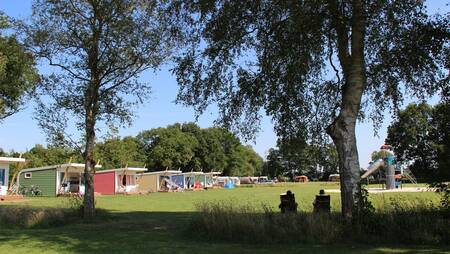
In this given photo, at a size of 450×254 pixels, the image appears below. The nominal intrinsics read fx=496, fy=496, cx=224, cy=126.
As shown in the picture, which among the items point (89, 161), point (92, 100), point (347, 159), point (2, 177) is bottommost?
point (347, 159)

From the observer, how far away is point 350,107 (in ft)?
39.8

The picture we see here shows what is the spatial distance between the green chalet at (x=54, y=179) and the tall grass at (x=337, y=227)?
37708 mm

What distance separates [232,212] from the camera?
13.0 meters

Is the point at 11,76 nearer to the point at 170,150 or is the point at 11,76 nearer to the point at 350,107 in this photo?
the point at 350,107

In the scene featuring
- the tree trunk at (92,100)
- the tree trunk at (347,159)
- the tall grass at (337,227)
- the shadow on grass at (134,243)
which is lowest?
the shadow on grass at (134,243)

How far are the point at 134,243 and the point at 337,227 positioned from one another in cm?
471

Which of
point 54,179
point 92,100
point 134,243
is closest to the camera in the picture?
point 134,243

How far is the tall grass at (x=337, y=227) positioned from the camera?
1084cm

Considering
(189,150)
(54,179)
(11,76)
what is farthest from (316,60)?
(189,150)

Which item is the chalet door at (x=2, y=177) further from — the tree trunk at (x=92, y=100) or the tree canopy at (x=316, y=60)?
the tree canopy at (x=316, y=60)

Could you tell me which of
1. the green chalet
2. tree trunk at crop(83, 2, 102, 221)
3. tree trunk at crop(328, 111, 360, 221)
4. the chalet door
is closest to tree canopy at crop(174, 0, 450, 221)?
tree trunk at crop(328, 111, 360, 221)

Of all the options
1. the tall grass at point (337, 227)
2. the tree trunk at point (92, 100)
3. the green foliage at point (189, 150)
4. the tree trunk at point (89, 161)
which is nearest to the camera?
the tall grass at point (337, 227)

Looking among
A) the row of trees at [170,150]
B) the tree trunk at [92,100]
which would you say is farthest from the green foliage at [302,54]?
the row of trees at [170,150]

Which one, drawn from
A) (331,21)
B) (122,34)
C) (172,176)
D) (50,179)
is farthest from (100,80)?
(172,176)
